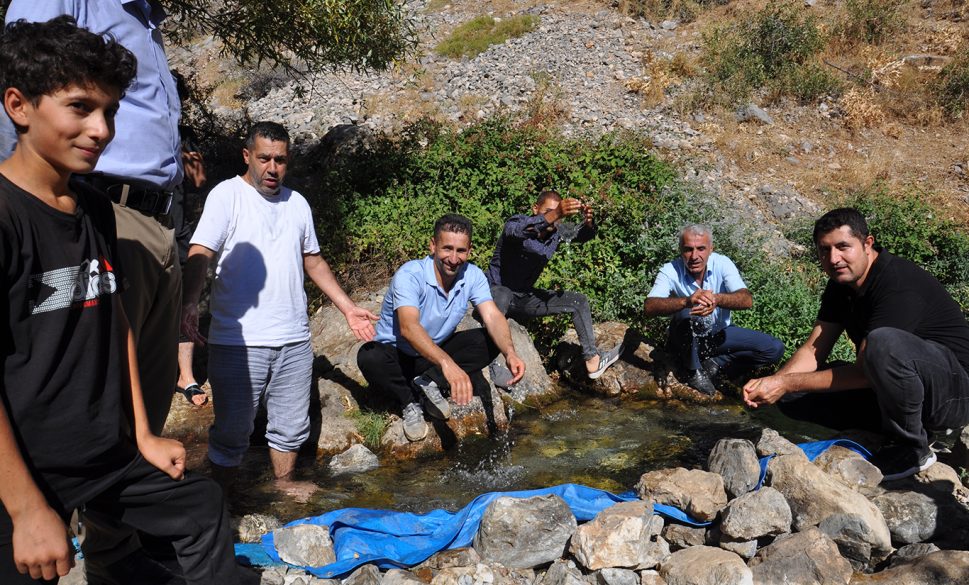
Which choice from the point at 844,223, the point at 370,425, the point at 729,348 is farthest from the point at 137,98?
the point at 729,348

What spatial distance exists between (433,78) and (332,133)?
3.50 metres

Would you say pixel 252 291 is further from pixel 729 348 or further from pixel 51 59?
pixel 729 348

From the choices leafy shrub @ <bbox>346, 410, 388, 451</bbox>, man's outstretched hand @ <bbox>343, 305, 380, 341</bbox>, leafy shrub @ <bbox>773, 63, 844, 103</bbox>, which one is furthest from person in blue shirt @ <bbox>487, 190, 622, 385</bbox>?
leafy shrub @ <bbox>773, 63, 844, 103</bbox>

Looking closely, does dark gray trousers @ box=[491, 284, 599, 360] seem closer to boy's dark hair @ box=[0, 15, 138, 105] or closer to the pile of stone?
the pile of stone

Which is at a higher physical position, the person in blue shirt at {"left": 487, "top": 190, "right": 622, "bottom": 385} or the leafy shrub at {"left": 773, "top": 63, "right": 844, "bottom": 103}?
the leafy shrub at {"left": 773, "top": 63, "right": 844, "bottom": 103}

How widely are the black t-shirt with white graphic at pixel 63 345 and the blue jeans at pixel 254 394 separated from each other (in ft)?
5.79

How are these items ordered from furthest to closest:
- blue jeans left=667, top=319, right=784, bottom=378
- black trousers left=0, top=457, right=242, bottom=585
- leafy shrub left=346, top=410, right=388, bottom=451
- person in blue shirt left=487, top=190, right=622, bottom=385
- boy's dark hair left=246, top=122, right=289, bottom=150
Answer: person in blue shirt left=487, top=190, right=622, bottom=385 < blue jeans left=667, top=319, right=784, bottom=378 < leafy shrub left=346, top=410, right=388, bottom=451 < boy's dark hair left=246, top=122, right=289, bottom=150 < black trousers left=0, top=457, right=242, bottom=585

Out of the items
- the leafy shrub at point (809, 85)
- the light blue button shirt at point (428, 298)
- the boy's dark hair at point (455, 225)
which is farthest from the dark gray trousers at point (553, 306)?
the leafy shrub at point (809, 85)

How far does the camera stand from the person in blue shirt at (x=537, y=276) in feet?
20.7

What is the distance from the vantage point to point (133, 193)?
2.85 metres

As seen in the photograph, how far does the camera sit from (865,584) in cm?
331

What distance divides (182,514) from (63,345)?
2.05 ft

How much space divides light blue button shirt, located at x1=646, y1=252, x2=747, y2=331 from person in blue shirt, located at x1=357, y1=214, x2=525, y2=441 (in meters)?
1.65

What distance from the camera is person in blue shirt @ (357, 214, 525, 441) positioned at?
5.00 meters
